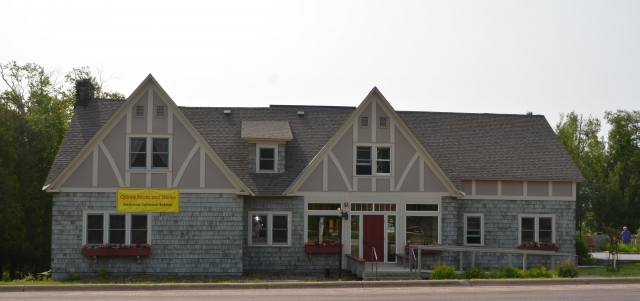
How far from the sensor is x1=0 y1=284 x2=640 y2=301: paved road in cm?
1656

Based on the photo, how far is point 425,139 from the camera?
95.2ft

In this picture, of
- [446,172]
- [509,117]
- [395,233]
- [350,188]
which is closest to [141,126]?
[350,188]

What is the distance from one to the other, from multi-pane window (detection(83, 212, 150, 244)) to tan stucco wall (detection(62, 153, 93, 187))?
3.86 ft

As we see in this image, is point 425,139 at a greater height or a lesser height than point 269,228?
greater

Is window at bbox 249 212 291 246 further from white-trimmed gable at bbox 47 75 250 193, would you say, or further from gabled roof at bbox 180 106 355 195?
white-trimmed gable at bbox 47 75 250 193

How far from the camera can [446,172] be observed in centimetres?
2723

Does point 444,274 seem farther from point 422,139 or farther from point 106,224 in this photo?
point 106,224

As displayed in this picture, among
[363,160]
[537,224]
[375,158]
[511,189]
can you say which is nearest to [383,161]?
[375,158]

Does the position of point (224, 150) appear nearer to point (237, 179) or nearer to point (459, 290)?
point (237, 179)

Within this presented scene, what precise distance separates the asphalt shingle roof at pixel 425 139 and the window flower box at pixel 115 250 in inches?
148

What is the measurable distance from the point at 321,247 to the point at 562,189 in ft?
35.3

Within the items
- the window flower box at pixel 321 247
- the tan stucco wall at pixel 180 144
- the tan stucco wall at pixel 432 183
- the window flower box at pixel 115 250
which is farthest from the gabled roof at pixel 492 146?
the window flower box at pixel 115 250

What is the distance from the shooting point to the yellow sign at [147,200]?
23828 millimetres

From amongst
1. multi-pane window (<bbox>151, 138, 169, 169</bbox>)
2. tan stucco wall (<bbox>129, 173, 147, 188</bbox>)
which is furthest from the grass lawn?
tan stucco wall (<bbox>129, 173, 147, 188</bbox>)
